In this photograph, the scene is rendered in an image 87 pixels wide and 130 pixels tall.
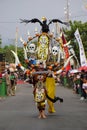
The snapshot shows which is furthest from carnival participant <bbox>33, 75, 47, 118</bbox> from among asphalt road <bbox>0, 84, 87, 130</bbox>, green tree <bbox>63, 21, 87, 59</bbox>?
green tree <bbox>63, 21, 87, 59</bbox>

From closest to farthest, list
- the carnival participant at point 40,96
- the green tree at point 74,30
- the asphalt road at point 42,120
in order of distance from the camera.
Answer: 1. the asphalt road at point 42,120
2. the carnival participant at point 40,96
3. the green tree at point 74,30

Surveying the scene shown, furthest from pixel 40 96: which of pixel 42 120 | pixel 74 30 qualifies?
pixel 74 30

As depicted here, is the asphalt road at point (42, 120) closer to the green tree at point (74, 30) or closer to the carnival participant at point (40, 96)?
the carnival participant at point (40, 96)

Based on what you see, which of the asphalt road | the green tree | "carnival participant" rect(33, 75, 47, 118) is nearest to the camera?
the asphalt road

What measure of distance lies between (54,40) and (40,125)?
18.3 ft

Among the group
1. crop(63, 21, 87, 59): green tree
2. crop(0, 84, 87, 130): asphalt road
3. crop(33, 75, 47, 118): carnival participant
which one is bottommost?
crop(0, 84, 87, 130): asphalt road

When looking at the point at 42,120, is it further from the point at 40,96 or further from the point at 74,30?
the point at 74,30

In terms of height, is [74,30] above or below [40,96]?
above

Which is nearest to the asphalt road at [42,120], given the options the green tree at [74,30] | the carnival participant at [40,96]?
the carnival participant at [40,96]

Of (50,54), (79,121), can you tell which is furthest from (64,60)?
(79,121)

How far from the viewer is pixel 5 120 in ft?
54.4

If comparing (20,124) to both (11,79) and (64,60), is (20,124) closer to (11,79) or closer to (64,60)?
(64,60)

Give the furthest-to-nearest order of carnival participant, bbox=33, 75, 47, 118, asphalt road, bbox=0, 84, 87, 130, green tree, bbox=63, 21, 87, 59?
green tree, bbox=63, 21, 87, 59, carnival participant, bbox=33, 75, 47, 118, asphalt road, bbox=0, 84, 87, 130

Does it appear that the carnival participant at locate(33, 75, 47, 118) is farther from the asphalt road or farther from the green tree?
the green tree
